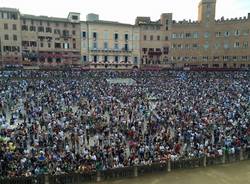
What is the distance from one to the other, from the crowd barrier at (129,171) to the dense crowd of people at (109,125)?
1.21 ft

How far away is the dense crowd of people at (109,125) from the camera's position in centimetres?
1747

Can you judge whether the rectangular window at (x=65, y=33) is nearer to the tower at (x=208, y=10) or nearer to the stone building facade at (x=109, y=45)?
the stone building facade at (x=109, y=45)

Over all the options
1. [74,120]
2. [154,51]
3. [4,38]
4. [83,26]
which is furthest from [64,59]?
[74,120]

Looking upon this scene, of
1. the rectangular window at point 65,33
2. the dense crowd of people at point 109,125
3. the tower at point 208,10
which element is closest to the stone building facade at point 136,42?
the tower at point 208,10

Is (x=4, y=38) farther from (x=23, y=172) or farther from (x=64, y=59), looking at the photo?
(x=23, y=172)

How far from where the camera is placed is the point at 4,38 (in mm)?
53500

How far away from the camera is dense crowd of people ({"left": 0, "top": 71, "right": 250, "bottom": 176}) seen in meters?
17.5

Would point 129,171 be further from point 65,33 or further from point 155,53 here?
point 155,53

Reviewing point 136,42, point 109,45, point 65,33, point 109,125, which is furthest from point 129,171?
point 136,42

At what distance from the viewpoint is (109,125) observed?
24.5 meters

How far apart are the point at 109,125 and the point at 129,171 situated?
768cm

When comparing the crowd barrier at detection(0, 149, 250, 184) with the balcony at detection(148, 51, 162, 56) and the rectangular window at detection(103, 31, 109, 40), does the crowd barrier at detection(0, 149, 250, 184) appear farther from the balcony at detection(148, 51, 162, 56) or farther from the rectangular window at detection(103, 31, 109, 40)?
the balcony at detection(148, 51, 162, 56)

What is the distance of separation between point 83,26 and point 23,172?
165 ft

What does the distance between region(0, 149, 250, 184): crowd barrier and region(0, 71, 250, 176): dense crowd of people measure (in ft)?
1.21
